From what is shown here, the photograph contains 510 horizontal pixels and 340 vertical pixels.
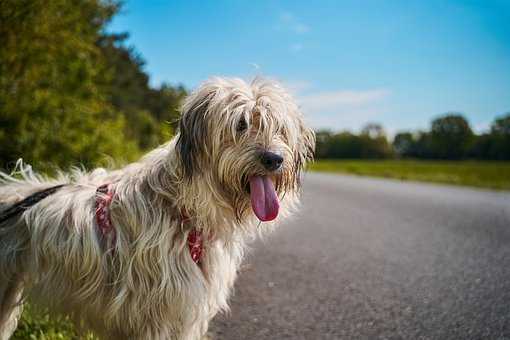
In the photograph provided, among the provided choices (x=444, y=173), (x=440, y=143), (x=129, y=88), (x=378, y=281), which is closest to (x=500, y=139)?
(x=440, y=143)

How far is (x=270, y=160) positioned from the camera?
271 cm

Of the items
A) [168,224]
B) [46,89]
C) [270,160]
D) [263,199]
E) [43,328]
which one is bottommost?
[43,328]

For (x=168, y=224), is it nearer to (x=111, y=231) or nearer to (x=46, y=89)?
(x=111, y=231)

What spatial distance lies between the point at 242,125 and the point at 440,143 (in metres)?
112

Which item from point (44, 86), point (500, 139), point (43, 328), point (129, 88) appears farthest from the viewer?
point (500, 139)

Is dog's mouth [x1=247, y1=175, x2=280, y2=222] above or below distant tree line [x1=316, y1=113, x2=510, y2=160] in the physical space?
below

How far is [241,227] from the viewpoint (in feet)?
9.80

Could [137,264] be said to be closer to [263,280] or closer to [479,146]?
[263,280]

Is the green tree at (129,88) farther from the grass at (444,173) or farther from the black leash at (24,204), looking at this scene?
the black leash at (24,204)

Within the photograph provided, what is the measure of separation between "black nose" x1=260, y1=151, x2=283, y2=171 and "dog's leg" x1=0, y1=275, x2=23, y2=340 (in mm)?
1882

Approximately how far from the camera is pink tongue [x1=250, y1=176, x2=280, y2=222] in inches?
108

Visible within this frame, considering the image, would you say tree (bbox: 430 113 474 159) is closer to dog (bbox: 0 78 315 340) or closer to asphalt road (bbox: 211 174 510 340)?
asphalt road (bbox: 211 174 510 340)

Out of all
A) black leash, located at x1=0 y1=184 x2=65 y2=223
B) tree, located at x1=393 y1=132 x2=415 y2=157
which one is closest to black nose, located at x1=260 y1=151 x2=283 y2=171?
black leash, located at x1=0 y1=184 x2=65 y2=223

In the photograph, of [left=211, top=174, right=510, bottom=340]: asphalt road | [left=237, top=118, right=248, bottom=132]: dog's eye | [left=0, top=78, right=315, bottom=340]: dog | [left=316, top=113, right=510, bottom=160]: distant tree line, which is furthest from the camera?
[left=316, top=113, right=510, bottom=160]: distant tree line
